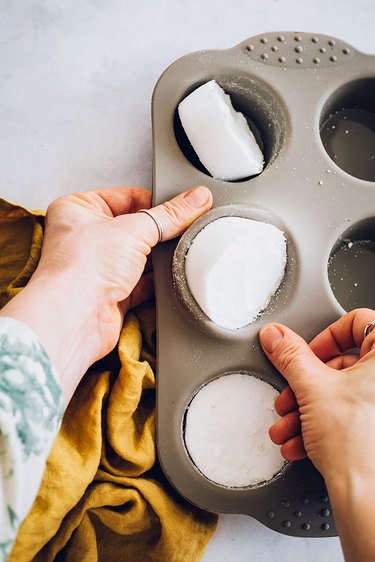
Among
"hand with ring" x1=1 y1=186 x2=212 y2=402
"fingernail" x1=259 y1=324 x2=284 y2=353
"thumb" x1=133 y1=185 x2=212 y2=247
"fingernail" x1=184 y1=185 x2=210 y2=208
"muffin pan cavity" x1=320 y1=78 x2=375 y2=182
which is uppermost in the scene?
"muffin pan cavity" x1=320 y1=78 x2=375 y2=182

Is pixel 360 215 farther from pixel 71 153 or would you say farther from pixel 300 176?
pixel 71 153

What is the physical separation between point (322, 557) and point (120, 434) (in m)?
0.38

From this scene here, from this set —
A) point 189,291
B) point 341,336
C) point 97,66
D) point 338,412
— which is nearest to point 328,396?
point 338,412

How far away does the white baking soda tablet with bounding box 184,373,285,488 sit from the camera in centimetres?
77

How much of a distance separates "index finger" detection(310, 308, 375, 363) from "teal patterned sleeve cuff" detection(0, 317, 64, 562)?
1.22 ft

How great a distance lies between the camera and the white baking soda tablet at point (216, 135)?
824mm

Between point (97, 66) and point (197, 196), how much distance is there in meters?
0.37

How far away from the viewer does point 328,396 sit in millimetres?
655

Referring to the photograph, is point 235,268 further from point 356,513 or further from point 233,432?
point 356,513

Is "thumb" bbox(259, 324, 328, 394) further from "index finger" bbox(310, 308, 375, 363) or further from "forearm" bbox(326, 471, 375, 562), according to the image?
"forearm" bbox(326, 471, 375, 562)

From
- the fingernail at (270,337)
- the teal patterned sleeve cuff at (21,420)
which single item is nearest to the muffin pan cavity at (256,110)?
the fingernail at (270,337)

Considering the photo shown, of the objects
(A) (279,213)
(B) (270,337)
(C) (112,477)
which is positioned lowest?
(C) (112,477)

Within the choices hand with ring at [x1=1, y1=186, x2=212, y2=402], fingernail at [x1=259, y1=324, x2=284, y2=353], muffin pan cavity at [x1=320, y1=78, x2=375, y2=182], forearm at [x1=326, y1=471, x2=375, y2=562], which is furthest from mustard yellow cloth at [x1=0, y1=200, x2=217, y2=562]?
→ muffin pan cavity at [x1=320, y1=78, x2=375, y2=182]

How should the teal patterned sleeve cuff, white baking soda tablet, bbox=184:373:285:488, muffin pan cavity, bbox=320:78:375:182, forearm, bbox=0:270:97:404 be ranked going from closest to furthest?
the teal patterned sleeve cuff → forearm, bbox=0:270:97:404 → white baking soda tablet, bbox=184:373:285:488 → muffin pan cavity, bbox=320:78:375:182
